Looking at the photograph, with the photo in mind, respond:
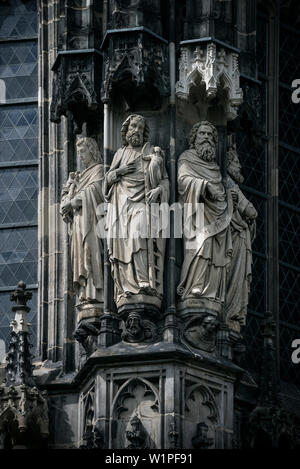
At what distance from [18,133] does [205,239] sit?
4685mm

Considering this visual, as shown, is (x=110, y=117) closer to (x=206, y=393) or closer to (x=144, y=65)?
(x=144, y=65)

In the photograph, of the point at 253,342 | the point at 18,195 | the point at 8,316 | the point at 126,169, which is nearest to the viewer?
the point at 126,169

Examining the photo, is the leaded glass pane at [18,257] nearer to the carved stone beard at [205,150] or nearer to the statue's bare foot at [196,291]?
the carved stone beard at [205,150]

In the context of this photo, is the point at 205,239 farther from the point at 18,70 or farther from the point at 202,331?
the point at 18,70

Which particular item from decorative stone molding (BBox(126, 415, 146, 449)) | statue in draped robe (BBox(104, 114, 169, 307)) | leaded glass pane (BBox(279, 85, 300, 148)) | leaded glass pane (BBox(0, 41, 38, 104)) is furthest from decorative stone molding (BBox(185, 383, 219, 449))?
leaded glass pane (BBox(0, 41, 38, 104))

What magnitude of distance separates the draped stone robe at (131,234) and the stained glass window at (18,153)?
8.92 ft

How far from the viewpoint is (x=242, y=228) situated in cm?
3969

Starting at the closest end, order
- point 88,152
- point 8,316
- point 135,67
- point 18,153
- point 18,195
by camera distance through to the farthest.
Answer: point 135,67 < point 88,152 < point 8,316 < point 18,195 < point 18,153

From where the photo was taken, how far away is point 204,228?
38.8 metres

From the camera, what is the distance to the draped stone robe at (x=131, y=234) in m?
38.5

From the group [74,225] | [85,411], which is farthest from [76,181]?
[85,411]

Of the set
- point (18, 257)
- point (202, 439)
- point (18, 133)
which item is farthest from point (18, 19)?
point (202, 439)

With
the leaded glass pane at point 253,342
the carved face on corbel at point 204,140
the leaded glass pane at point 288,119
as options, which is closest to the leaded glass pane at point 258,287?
the leaded glass pane at point 253,342
